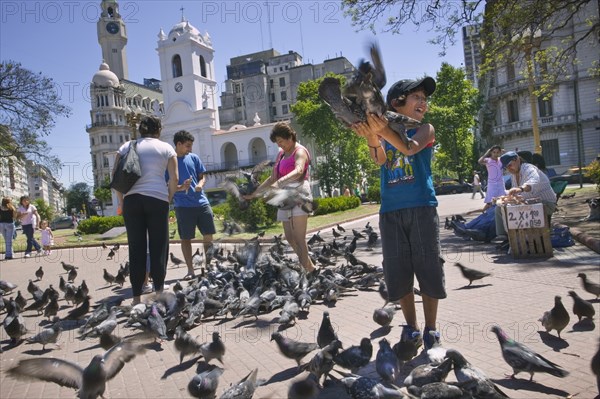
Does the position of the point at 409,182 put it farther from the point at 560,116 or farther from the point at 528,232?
the point at 560,116

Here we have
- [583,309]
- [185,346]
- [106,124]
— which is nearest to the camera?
[185,346]

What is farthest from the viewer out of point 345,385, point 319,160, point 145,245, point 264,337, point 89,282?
point 319,160

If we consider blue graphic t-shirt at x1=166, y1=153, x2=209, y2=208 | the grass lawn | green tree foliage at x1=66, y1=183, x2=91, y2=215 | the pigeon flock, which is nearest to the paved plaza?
the pigeon flock

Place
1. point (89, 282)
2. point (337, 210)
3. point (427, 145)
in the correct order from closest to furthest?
point (427, 145), point (89, 282), point (337, 210)

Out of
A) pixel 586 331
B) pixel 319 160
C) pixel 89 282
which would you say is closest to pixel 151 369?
pixel 586 331

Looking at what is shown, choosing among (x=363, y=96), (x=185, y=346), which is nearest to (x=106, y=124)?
(x=185, y=346)

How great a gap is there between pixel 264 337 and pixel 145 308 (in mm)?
1443

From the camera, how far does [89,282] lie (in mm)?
8766

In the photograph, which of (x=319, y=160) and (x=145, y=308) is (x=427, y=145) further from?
(x=319, y=160)

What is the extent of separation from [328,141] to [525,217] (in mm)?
39938

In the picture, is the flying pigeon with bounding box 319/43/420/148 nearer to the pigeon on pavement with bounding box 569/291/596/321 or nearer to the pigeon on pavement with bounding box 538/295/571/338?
the pigeon on pavement with bounding box 538/295/571/338

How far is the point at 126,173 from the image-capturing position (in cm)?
521

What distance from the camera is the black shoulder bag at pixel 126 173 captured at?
5.22 m

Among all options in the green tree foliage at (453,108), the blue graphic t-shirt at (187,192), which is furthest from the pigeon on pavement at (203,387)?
the green tree foliage at (453,108)
